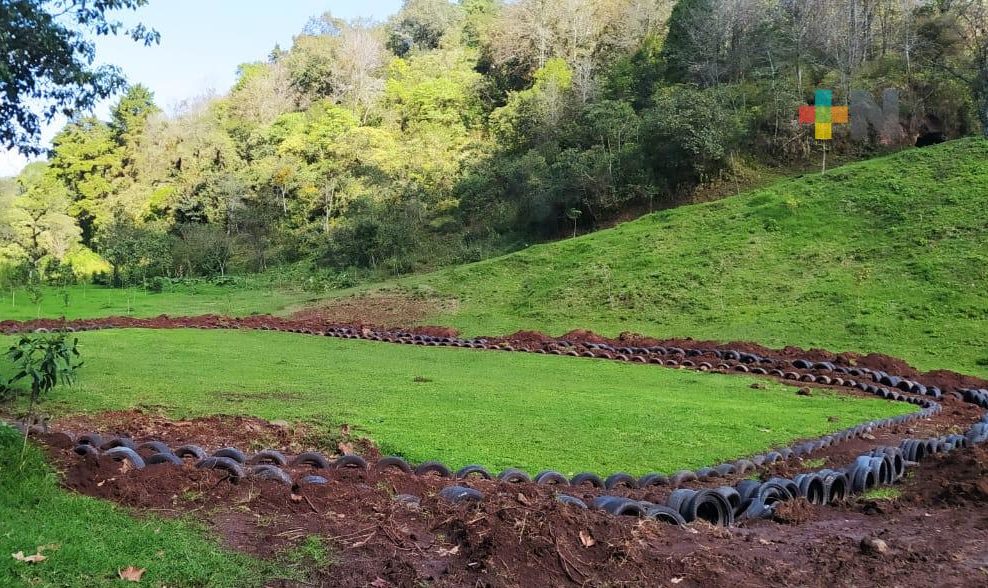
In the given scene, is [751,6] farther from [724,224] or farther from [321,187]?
[321,187]

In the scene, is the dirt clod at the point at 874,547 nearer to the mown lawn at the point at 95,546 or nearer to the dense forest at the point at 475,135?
the mown lawn at the point at 95,546

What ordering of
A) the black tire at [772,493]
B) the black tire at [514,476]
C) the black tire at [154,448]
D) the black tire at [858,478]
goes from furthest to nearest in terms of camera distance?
the black tire at [858,478] → the black tire at [514,476] → the black tire at [154,448] → the black tire at [772,493]

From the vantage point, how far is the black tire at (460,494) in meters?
5.93

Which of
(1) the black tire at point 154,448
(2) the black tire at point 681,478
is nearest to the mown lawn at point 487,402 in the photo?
(2) the black tire at point 681,478

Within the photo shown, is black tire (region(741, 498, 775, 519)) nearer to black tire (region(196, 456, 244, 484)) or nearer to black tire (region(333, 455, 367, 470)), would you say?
black tire (region(333, 455, 367, 470))

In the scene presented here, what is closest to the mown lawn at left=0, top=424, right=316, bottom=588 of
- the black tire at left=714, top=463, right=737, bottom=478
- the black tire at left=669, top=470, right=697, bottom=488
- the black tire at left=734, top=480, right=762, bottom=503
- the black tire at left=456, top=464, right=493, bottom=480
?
the black tire at left=456, top=464, right=493, bottom=480

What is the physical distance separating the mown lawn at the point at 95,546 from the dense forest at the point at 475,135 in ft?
93.6

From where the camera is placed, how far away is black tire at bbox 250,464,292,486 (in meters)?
6.15

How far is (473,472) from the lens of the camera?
750 cm

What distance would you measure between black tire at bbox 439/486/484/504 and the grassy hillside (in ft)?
58.7

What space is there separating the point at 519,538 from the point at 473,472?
2487mm

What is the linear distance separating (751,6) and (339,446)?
45260 mm

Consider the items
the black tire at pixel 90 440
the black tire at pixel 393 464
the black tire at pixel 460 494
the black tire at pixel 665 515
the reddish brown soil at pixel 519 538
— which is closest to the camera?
the reddish brown soil at pixel 519 538

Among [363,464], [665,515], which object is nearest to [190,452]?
[363,464]
